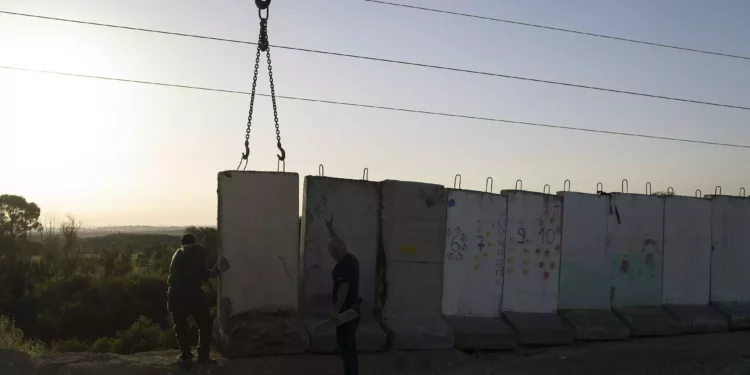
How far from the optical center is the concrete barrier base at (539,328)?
9523mm

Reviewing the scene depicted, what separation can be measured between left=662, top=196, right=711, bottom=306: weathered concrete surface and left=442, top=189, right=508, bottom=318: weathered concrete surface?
349 cm

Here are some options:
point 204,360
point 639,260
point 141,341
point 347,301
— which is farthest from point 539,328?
point 141,341

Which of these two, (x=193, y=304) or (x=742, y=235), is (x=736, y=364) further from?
(x=193, y=304)

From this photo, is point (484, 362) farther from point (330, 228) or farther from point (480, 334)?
point (330, 228)

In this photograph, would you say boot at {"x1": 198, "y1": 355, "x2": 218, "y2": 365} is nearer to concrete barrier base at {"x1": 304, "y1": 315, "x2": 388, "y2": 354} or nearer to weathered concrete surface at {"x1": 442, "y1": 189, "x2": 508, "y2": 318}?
concrete barrier base at {"x1": 304, "y1": 315, "x2": 388, "y2": 354}

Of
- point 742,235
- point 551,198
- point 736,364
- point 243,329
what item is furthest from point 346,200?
point 742,235

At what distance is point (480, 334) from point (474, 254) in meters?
1.21

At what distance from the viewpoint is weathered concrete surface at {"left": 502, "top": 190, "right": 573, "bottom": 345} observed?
32.0ft

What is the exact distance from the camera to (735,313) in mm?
11312

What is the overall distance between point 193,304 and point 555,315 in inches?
229

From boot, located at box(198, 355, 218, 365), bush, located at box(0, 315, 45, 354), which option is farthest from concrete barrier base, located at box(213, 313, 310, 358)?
bush, located at box(0, 315, 45, 354)

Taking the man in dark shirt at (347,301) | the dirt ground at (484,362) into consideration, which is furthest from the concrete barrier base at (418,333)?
the man in dark shirt at (347,301)

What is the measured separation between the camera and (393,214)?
9086mm

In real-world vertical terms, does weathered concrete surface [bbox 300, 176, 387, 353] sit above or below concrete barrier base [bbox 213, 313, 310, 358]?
above
